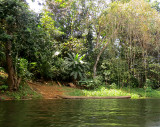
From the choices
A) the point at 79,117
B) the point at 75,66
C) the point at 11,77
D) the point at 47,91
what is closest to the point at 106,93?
the point at 75,66

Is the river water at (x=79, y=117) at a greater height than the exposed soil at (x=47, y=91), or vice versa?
the river water at (x=79, y=117)

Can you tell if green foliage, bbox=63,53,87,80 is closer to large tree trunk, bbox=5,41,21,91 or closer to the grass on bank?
the grass on bank

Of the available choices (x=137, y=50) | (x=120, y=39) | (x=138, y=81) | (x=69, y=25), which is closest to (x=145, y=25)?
(x=137, y=50)

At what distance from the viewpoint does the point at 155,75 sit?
1708 centimetres

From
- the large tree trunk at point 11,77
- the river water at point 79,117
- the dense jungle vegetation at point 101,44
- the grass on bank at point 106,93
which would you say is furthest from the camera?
the dense jungle vegetation at point 101,44

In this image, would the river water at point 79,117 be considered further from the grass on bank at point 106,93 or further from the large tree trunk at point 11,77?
the grass on bank at point 106,93

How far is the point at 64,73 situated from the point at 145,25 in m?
7.88

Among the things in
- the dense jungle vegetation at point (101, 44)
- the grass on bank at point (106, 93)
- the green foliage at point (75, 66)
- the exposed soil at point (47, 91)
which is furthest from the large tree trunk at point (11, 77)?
the green foliage at point (75, 66)

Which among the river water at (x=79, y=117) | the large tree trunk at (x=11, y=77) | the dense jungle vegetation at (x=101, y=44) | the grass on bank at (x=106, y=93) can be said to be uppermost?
the dense jungle vegetation at (x=101, y=44)

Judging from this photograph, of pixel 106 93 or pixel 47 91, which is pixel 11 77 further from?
pixel 106 93

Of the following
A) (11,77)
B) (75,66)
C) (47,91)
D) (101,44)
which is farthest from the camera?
(101,44)

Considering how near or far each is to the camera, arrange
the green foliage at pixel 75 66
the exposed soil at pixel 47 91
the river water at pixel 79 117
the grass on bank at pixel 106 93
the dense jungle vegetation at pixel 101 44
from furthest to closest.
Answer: the green foliage at pixel 75 66 → the dense jungle vegetation at pixel 101 44 → the grass on bank at pixel 106 93 → the exposed soil at pixel 47 91 → the river water at pixel 79 117

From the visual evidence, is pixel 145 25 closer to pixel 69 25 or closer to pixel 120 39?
pixel 120 39

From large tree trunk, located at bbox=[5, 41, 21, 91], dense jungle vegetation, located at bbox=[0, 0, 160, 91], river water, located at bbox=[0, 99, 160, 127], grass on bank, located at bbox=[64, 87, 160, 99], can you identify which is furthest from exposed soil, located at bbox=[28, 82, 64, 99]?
river water, located at bbox=[0, 99, 160, 127]
